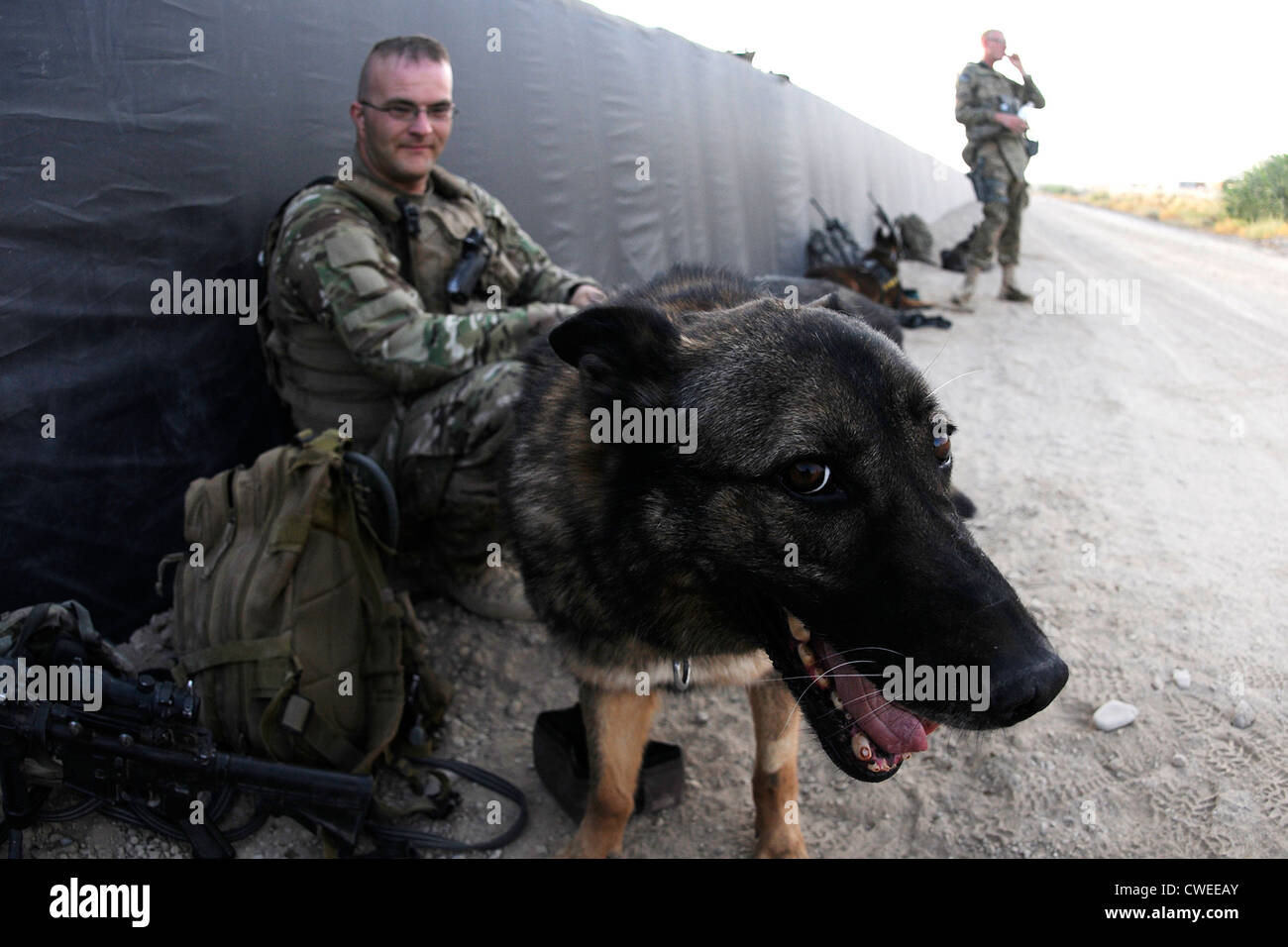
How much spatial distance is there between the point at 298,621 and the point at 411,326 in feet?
4.13

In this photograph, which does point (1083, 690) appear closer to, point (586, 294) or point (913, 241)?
point (586, 294)

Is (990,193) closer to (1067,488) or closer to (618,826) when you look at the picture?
(1067,488)

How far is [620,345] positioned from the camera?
2105mm

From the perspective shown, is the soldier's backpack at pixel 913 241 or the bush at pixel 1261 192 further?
the soldier's backpack at pixel 913 241

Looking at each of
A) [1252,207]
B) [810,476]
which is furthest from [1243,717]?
[1252,207]

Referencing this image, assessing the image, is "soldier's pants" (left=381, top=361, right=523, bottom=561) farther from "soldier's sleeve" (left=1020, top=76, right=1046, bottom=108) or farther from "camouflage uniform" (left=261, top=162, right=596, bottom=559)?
"soldier's sleeve" (left=1020, top=76, right=1046, bottom=108)

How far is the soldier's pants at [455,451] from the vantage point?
3391 mm

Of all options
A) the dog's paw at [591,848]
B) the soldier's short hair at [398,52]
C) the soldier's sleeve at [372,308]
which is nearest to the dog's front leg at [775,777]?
the dog's paw at [591,848]

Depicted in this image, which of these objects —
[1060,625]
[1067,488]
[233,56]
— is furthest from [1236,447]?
[233,56]

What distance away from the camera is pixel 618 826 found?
2.65 metres

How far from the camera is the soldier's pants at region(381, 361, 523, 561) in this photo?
339cm

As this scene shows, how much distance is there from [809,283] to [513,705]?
115 inches

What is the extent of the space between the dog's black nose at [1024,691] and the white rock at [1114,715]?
1623mm

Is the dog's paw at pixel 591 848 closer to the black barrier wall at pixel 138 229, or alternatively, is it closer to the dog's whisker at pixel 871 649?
the dog's whisker at pixel 871 649
